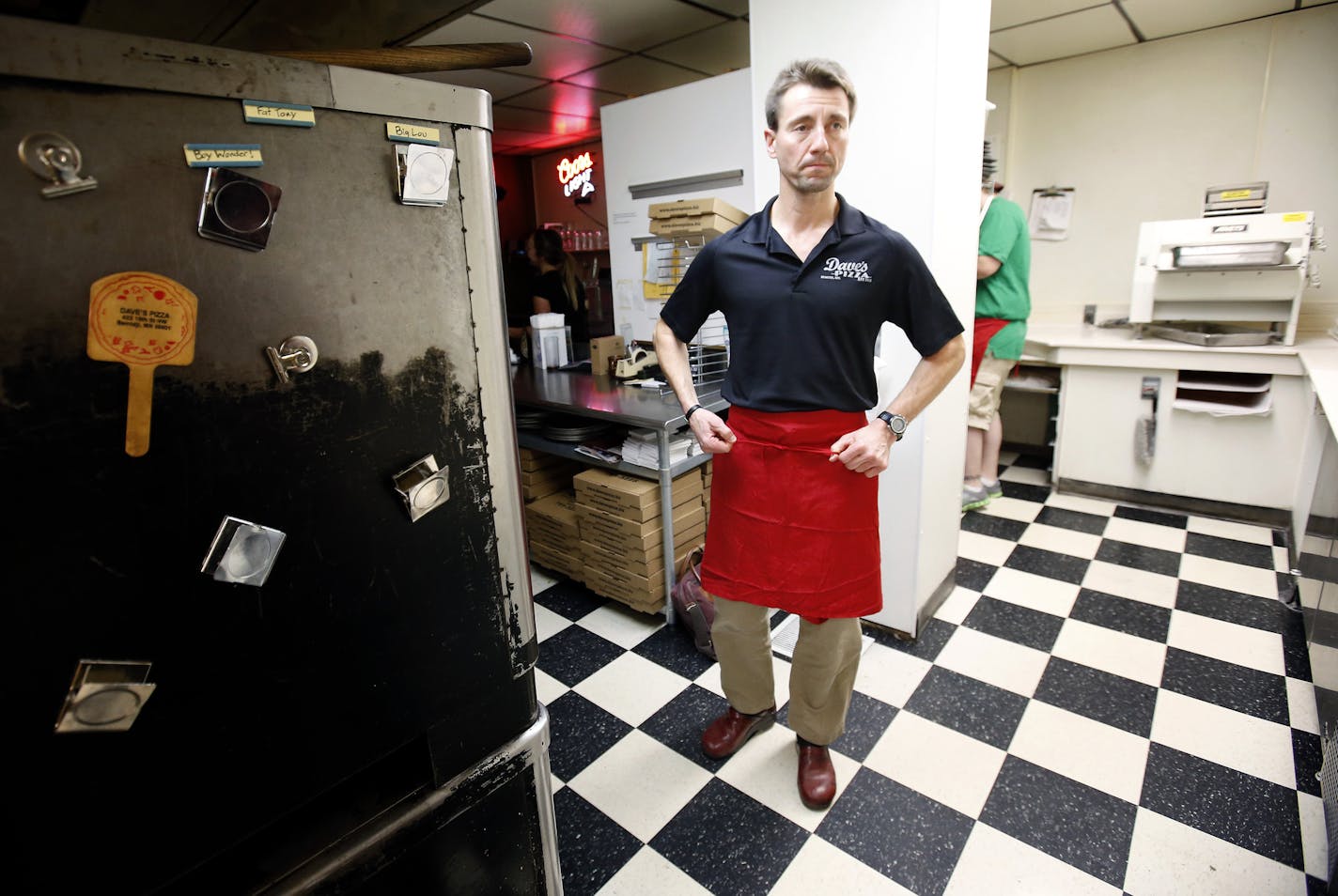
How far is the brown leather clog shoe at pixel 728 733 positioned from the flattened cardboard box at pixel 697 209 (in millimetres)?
1699

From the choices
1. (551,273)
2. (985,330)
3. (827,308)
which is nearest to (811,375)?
(827,308)

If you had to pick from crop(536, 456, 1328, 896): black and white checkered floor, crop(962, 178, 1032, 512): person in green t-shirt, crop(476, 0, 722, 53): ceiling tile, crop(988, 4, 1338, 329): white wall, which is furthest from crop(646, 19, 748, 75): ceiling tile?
crop(536, 456, 1328, 896): black and white checkered floor

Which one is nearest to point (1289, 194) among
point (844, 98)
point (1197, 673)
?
point (1197, 673)

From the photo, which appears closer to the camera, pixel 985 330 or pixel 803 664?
pixel 803 664

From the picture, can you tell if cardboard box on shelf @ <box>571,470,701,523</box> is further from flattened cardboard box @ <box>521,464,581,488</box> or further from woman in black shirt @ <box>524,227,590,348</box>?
woman in black shirt @ <box>524,227,590,348</box>

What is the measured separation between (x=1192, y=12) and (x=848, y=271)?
3626 millimetres

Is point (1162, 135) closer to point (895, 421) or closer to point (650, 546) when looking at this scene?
point (895, 421)

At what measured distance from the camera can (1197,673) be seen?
2230mm

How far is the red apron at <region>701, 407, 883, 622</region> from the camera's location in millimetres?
1558

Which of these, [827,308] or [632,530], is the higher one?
[827,308]

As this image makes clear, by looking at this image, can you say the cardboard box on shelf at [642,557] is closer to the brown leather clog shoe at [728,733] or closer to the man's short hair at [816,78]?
the brown leather clog shoe at [728,733]

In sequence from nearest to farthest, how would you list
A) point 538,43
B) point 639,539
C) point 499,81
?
point 639,539, point 538,43, point 499,81

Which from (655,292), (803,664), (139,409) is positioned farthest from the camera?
(655,292)

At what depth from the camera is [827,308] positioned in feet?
4.93
